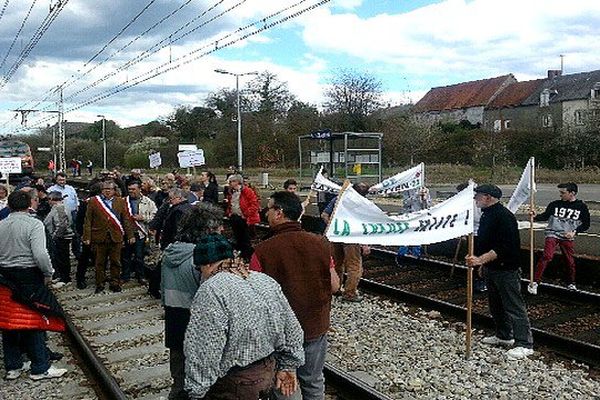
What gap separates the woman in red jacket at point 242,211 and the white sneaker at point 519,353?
567 centimetres

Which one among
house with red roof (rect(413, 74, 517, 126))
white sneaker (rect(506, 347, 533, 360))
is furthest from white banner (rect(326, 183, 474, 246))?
Result: house with red roof (rect(413, 74, 517, 126))

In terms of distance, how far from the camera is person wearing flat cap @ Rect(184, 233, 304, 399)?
3.31 m

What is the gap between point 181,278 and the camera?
15.0 feet

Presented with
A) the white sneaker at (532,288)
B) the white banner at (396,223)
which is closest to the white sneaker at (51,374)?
the white banner at (396,223)

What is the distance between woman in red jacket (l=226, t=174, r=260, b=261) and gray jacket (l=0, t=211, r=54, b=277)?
546 cm

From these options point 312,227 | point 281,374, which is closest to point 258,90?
point 312,227

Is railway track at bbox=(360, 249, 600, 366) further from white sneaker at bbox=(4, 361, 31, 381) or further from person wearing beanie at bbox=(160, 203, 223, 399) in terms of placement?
white sneaker at bbox=(4, 361, 31, 381)

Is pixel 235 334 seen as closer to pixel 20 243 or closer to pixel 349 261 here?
pixel 20 243

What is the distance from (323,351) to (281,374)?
969 mm

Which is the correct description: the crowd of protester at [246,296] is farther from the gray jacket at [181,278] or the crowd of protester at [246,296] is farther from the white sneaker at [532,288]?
the white sneaker at [532,288]

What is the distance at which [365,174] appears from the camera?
25031 millimetres

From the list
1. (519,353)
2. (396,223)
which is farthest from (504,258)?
(396,223)

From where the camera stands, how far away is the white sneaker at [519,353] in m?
7.11

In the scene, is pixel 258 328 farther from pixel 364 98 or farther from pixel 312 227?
pixel 364 98
